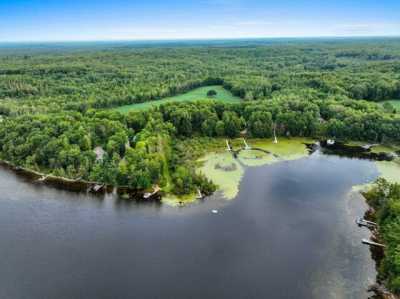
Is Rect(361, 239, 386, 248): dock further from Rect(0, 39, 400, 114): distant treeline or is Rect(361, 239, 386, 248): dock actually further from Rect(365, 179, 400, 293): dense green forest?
Rect(0, 39, 400, 114): distant treeline

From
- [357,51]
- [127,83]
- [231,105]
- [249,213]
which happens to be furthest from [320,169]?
[357,51]

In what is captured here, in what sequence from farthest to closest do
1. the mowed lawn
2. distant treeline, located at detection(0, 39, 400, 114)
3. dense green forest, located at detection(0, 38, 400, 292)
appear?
the mowed lawn < distant treeline, located at detection(0, 39, 400, 114) < dense green forest, located at detection(0, 38, 400, 292)

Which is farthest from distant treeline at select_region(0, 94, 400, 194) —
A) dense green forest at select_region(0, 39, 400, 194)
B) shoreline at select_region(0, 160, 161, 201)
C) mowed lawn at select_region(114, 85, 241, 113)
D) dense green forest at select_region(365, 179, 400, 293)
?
dense green forest at select_region(365, 179, 400, 293)

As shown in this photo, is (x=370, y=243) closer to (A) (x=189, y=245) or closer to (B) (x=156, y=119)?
(A) (x=189, y=245)

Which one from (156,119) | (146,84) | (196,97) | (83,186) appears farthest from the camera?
(146,84)

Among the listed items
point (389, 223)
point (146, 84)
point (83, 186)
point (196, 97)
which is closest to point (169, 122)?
point (83, 186)

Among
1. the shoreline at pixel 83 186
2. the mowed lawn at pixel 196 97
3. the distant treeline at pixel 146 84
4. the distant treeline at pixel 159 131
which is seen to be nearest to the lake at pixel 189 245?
the shoreline at pixel 83 186

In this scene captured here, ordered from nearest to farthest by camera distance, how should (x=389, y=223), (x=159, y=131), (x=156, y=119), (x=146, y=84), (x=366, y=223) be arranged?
(x=389, y=223), (x=366, y=223), (x=159, y=131), (x=156, y=119), (x=146, y=84)

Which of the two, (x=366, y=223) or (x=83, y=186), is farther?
(x=83, y=186)
